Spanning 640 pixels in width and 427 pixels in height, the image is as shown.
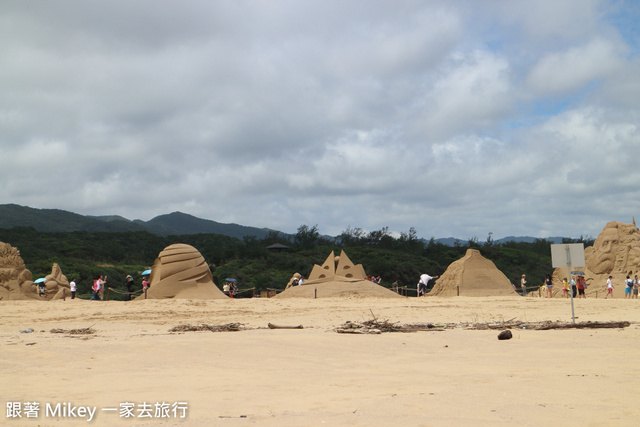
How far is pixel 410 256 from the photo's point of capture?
161ft

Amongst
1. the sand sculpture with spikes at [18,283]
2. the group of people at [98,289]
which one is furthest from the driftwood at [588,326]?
the sand sculpture with spikes at [18,283]

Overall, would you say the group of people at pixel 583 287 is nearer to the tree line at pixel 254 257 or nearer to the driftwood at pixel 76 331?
the tree line at pixel 254 257

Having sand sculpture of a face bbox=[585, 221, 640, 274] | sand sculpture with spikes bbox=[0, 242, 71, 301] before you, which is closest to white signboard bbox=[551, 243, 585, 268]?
sand sculpture of a face bbox=[585, 221, 640, 274]

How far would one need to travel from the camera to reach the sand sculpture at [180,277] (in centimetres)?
2211

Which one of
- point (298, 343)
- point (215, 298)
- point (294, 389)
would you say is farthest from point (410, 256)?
point (294, 389)

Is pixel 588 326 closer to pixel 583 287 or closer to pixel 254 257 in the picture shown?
pixel 583 287

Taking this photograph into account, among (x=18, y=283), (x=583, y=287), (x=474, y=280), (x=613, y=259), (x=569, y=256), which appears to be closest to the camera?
(x=569, y=256)

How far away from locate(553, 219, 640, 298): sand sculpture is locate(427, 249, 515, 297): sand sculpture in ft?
10.8

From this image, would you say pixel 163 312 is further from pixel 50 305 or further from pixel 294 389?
pixel 294 389

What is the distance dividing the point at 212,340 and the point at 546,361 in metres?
5.43

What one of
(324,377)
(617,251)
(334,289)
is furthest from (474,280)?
(324,377)

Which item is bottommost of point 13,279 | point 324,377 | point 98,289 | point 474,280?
point 324,377

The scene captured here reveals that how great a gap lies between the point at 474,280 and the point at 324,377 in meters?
20.0

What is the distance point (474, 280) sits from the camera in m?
25.3
